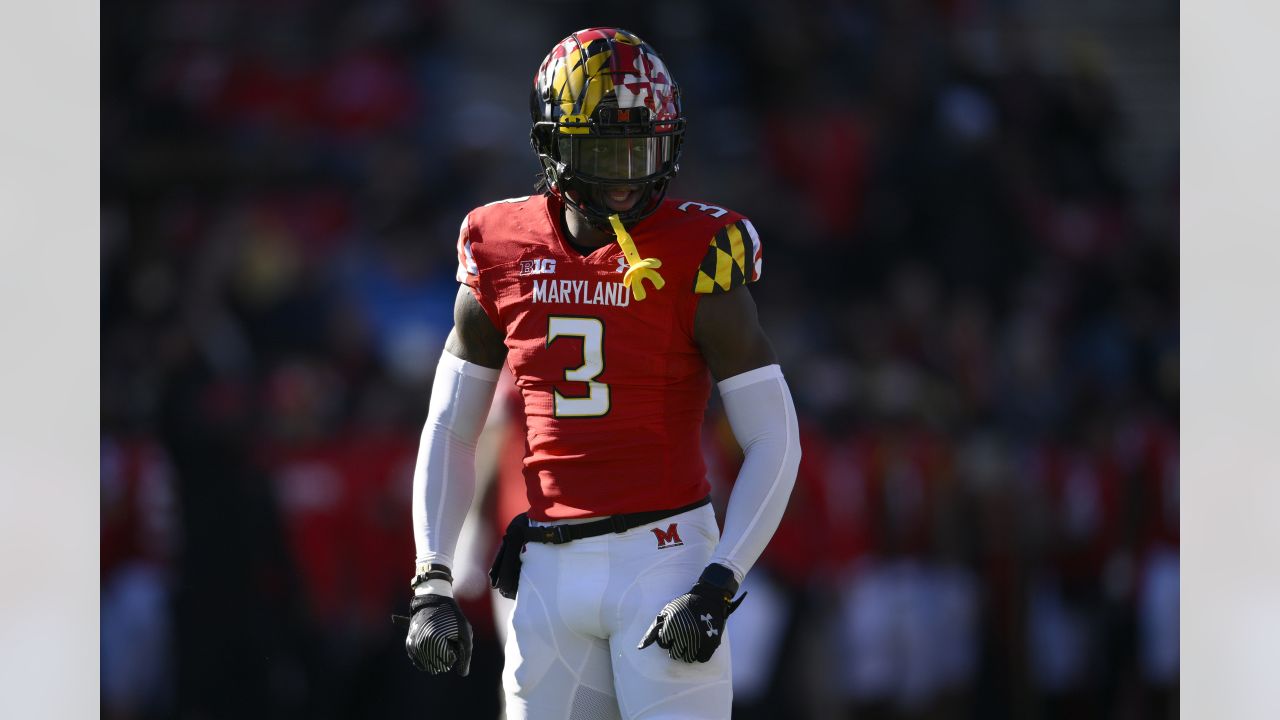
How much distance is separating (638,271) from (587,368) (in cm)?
19

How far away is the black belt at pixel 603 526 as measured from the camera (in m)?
2.62

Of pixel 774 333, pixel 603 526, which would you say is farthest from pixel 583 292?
pixel 774 333

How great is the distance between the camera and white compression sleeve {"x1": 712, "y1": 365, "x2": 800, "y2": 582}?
2604mm

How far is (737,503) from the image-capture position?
261 centimetres

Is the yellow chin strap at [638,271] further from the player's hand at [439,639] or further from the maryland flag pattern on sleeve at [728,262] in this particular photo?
the player's hand at [439,639]

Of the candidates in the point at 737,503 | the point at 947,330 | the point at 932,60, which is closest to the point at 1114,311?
the point at 947,330

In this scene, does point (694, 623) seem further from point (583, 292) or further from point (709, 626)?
point (583, 292)

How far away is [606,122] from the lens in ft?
8.56

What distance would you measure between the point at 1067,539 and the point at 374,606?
2196 mm

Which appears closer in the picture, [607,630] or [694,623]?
[694,623]

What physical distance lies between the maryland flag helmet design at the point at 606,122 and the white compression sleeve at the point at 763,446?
35 cm

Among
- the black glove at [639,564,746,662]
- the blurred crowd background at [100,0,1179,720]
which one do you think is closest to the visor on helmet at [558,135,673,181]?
the black glove at [639,564,746,662]

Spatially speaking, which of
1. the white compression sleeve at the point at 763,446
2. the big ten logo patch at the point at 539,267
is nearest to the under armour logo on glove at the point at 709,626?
the white compression sleeve at the point at 763,446

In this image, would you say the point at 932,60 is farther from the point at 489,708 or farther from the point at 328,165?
the point at 489,708
